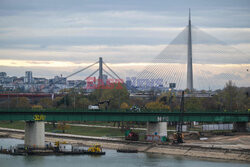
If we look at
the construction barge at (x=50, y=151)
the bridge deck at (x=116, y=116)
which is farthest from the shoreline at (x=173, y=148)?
the construction barge at (x=50, y=151)

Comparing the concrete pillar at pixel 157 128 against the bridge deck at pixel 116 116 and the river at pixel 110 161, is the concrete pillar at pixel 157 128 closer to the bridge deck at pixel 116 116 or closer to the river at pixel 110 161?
the bridge deck at pixel 116 116

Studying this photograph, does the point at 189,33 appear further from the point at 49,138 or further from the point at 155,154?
the point at 155,154

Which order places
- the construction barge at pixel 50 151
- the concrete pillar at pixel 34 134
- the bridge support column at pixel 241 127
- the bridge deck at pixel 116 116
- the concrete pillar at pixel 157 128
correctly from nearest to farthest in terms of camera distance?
the construction barge at pixel 50 151, the bridge deck at pixel 116 116, the concrete pillar at pixel 34 134, the concrete pillar at pixel 157 128, the bridge support column at pixel 241 127

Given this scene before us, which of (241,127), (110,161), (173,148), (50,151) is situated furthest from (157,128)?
(241,127)

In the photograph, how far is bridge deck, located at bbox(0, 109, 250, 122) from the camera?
79750 mm

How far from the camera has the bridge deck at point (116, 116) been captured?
79.8 meters

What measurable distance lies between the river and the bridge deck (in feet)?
19.4

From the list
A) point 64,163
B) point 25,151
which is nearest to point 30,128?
point 25,151

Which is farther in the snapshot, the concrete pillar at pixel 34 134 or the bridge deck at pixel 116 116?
the concrete pillar at pixel 34 134

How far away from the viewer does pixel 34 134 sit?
8006cm

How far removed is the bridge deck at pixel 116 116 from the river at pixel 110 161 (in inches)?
232

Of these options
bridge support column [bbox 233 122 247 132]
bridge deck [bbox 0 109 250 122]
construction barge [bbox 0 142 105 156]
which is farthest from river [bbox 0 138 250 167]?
bridge support column [bbox 233 122 247 132]

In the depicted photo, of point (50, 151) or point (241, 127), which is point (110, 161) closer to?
point (50, 151)

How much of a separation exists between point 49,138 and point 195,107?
121 feet
